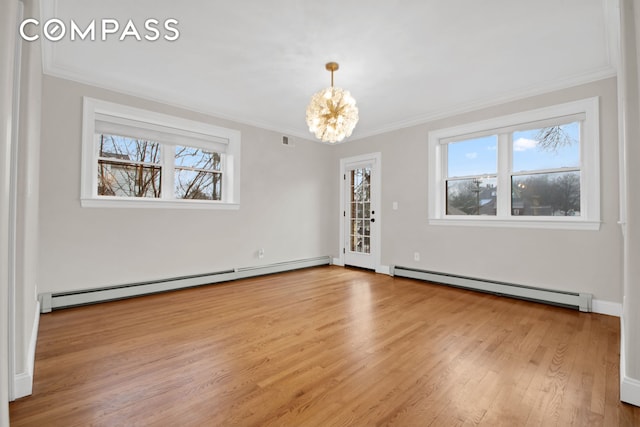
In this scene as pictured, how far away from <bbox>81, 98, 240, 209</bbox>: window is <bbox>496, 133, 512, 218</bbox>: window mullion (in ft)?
12.4

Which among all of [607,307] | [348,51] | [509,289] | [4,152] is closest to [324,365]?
[4,152]

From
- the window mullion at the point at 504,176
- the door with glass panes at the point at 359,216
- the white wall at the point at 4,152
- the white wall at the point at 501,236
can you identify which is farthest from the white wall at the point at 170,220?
the window mullion at the point at 504,176

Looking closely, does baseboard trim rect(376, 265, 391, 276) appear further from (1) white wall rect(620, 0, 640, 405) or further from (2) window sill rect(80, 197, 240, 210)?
(1) white wall rect(620, 0, 640, 405)

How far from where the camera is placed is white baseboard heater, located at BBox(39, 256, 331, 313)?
2.97 metres

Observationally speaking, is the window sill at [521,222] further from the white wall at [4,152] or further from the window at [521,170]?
the white wall at [4,152]

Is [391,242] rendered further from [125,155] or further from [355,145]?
[125,155]

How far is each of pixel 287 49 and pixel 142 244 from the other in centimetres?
288

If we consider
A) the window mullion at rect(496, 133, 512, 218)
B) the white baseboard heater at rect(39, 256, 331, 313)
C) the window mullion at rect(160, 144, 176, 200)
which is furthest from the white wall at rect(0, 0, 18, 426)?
the window mullion at rect(496, 133, 512, 218)

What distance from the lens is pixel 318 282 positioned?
4312mm

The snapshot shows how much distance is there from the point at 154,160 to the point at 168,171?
0.70 ft

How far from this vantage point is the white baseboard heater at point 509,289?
10.1 ft

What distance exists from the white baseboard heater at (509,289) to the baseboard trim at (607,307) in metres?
0.05

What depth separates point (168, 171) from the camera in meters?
3.87

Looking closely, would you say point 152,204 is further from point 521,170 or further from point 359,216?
point 521,170
